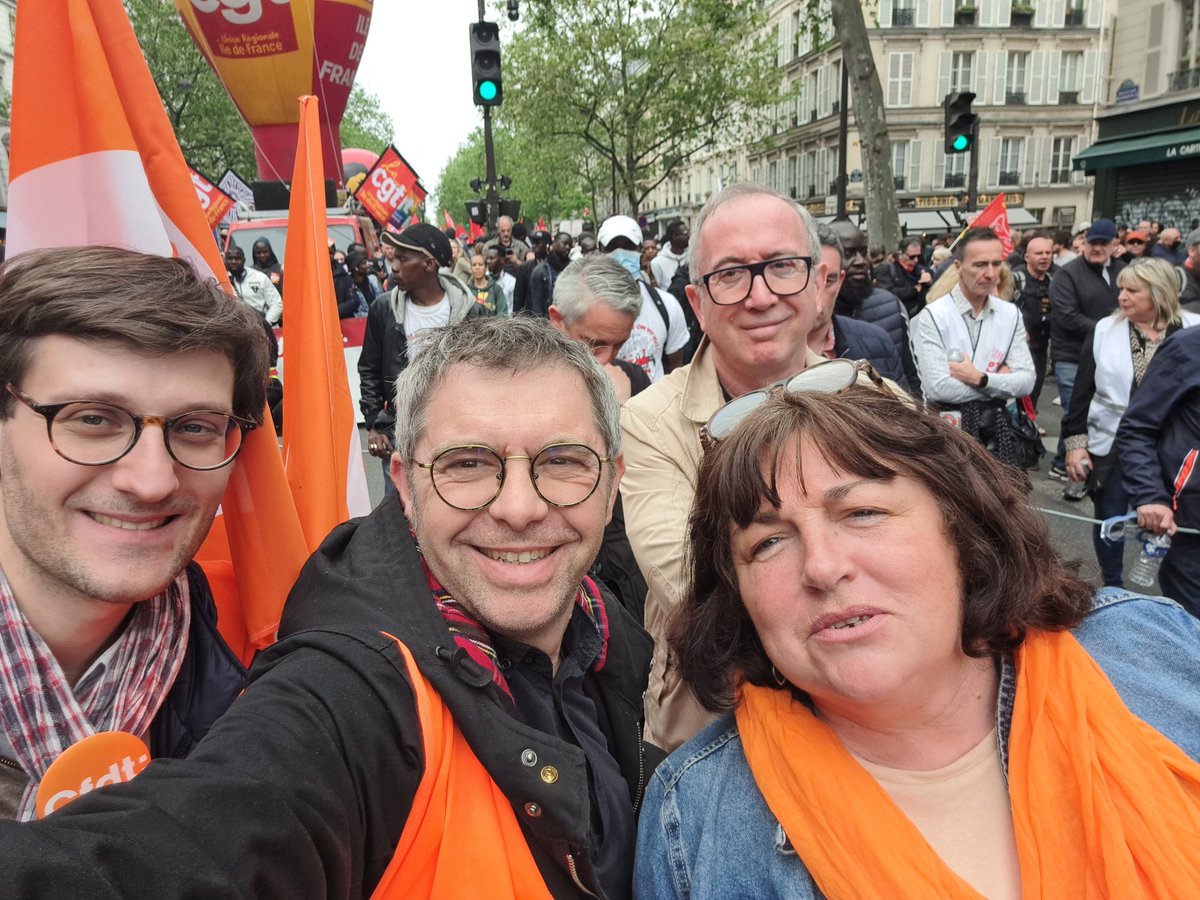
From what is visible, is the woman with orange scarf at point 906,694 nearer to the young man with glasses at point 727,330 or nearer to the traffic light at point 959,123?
the young man with glasses at point 727,330

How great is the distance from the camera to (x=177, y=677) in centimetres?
159

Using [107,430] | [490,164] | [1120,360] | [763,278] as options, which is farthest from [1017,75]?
[107,430]

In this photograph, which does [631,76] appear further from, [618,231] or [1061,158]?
[618,231]

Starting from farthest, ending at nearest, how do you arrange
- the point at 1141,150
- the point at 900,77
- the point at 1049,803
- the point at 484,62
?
the point at 900,77 < the point at 1141,150 < the point at 484,62 < the point at 1049,803

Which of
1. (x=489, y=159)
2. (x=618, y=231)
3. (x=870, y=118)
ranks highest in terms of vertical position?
(x=870, y=118)

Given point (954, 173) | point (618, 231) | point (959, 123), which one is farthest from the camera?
point (954, 173)

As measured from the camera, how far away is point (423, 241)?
5363 millimetres

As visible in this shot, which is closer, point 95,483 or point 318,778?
point 318,778

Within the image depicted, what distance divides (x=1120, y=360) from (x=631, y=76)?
31671 millimetres

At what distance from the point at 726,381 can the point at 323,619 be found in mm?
1486

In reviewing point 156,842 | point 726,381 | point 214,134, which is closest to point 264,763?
point 156,842

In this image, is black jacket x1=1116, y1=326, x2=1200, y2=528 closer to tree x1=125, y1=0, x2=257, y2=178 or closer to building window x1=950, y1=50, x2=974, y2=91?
tree x1=125, y1=0, x2=257, y2=178

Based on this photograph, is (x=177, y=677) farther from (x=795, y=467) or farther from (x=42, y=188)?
(x=795, y=467)

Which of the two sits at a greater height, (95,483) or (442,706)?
(95,483)
